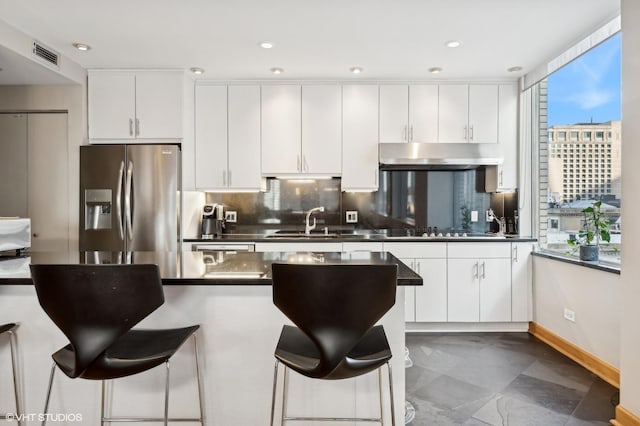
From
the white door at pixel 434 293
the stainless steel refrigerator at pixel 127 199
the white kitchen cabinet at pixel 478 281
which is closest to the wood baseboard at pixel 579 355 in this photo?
the white kitchen cabinet at pixel 478 281

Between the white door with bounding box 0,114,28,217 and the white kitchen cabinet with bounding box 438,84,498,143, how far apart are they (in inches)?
157

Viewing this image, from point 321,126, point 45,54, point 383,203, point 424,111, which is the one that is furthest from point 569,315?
point 45,54

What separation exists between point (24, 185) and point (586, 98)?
195 inches

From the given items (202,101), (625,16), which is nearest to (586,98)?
(625,16)

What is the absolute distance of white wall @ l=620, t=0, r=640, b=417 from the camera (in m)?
1.88

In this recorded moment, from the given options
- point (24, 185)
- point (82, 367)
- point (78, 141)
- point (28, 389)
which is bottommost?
point (28, 389)

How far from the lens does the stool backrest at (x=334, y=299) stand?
122 centimetres

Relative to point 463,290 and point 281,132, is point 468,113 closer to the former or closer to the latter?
point 463,290

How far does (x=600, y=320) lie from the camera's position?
104 inches

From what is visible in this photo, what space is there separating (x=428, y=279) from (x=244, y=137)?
2236 mm

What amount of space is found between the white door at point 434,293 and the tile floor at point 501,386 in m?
0.27

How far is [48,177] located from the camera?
3.53 m

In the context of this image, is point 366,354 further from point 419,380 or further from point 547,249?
point 547,249

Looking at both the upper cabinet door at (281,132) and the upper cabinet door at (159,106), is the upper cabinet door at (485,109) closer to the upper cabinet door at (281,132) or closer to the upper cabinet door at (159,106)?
the upper cabinet door at (281,132)
